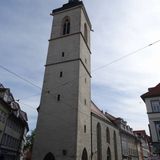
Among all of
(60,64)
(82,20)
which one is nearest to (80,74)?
(60,64)

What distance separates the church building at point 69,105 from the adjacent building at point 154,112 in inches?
287

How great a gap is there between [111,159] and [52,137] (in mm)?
12855

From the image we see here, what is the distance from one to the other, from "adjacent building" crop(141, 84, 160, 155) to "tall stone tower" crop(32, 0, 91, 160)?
23.9 ft

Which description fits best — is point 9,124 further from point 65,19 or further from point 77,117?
point 65,19

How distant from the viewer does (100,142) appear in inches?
1028

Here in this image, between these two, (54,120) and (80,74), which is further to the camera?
(80,74)

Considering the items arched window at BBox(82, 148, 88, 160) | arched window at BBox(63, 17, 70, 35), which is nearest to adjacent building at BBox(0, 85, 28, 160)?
arched window at BBox(82, 148, 88, 160)

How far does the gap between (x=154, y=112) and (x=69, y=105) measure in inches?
379

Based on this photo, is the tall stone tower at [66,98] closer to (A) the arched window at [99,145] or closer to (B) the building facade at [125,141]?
(A) the arched window at [99,145]

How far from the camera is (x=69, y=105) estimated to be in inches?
814

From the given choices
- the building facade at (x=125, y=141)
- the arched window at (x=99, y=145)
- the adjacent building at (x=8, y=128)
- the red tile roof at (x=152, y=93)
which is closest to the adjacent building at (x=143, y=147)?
the building facade at (x=125, y=141)

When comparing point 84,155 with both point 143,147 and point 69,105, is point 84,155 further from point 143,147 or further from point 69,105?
point 143,147

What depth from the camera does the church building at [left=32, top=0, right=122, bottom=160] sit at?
1902 cm

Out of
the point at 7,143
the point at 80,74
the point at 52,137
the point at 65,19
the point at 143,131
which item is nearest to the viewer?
the point at 52,137
